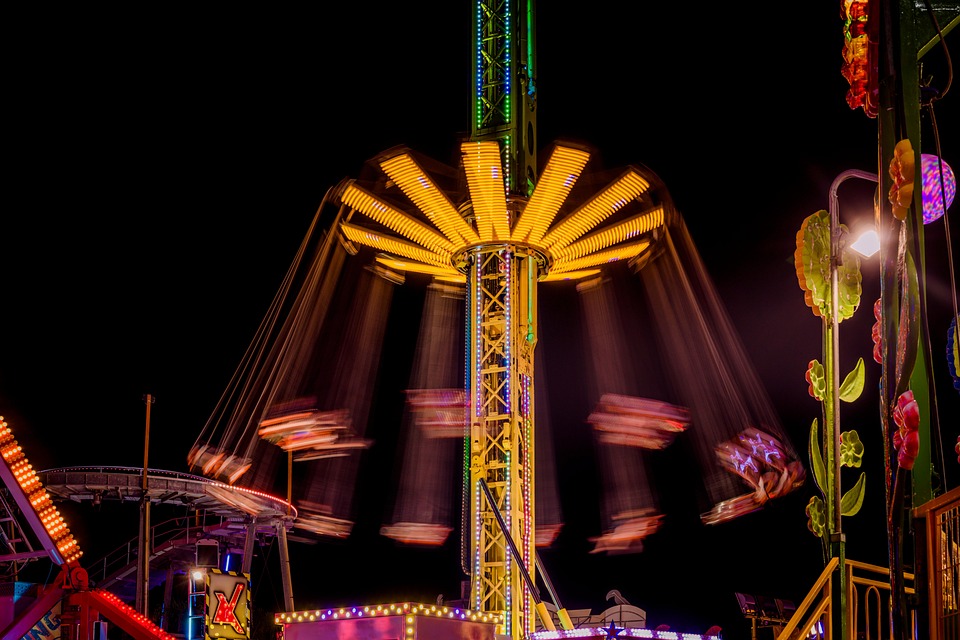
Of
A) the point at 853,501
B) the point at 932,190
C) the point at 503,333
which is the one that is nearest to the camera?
the point at 932,190

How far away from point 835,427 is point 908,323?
15.7 feet

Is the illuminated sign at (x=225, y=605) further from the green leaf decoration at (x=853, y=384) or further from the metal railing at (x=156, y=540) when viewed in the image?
the metal railing at (x=156, y=540)

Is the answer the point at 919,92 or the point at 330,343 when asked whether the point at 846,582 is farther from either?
the point at 330,343

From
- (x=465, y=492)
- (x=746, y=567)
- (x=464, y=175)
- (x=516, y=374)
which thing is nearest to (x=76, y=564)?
(x=465, y=492)

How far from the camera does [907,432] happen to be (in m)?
8.33

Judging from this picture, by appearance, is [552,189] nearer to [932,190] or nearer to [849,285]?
[849,285]

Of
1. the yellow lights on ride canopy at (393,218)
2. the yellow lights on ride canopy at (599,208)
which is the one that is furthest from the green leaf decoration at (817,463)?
the yellow lights on ride canopy at (393,218)

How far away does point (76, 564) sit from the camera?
1753cm

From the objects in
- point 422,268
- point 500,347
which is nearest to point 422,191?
point 500,347

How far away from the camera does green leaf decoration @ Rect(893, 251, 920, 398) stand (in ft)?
28.5

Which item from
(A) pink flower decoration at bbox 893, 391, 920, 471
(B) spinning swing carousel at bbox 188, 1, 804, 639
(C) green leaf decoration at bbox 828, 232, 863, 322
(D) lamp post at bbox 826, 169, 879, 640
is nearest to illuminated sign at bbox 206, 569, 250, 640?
(B) spinning swing carousel at bbox 188, 1, 804, 639

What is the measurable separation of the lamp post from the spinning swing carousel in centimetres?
382

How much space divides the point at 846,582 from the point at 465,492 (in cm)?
653

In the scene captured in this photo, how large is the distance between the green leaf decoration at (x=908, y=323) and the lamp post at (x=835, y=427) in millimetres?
4066
